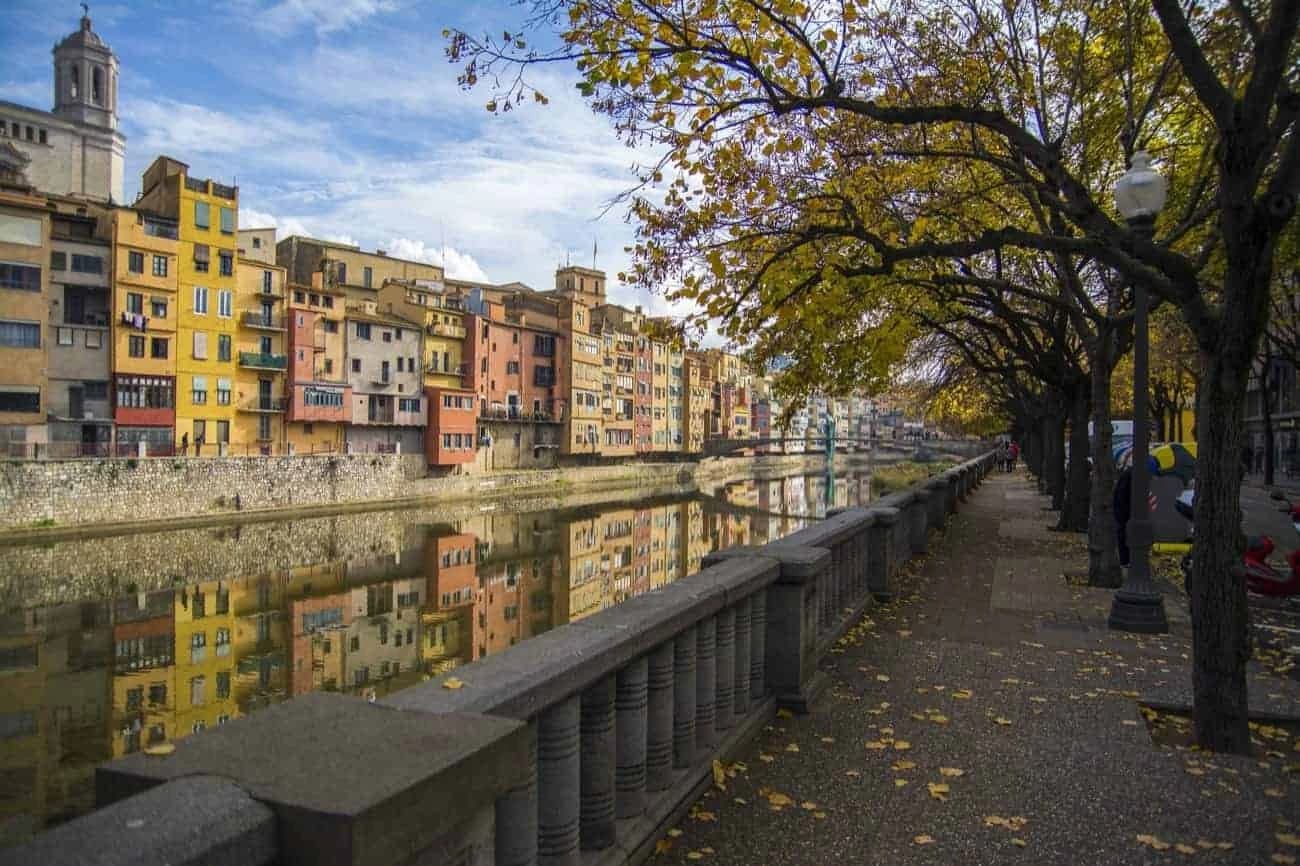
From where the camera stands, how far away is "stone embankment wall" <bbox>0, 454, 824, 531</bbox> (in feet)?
117

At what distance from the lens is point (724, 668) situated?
525 cm

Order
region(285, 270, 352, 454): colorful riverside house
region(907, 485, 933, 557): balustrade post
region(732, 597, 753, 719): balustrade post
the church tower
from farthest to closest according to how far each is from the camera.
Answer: the church tower, region(285, 270, 352, 454): colorful riverside house, region(907, 485, 933, 557): balustrade post, region(732, 597, 753, 719): balustrade post

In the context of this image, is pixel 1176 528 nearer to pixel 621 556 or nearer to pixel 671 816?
pixel 671 816

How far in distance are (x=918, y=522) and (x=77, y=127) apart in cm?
9412

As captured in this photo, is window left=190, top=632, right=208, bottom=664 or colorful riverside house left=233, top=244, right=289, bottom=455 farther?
colorful riverside house left=233, top=244, right=289, bottom=455

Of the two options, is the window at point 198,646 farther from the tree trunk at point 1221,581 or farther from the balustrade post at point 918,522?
the tree trunk at point 1221,581

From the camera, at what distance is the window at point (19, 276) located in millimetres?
39156

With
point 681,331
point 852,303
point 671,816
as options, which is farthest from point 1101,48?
point 671,816

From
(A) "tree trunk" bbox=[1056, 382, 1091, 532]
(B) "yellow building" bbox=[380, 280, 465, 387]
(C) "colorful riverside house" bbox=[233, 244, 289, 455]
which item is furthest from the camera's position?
(B) "yellow building" bbox=[380, 280, 465, 387]

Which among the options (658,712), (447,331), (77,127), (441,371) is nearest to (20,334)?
(441,371)

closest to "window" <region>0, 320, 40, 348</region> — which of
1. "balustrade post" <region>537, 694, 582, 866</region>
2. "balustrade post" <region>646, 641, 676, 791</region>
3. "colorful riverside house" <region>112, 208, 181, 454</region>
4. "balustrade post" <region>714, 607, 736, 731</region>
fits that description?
"colorful riverside house" <region>112, 208, 181, 454</region>

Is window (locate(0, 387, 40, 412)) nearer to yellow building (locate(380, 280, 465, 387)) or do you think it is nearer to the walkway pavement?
yellow building (locate(380, 280, 465, 387))

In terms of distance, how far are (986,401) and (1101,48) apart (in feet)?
114

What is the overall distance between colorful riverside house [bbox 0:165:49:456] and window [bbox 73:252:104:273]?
2.49 metres
